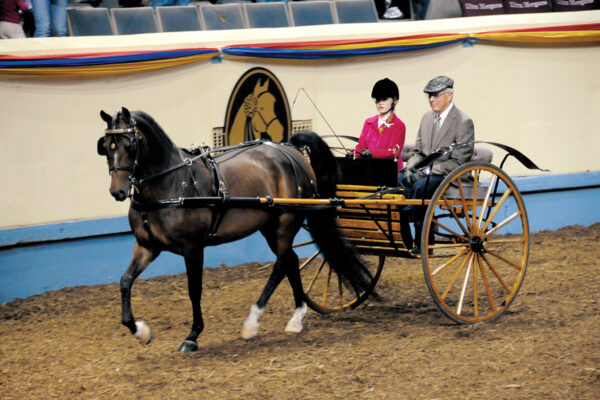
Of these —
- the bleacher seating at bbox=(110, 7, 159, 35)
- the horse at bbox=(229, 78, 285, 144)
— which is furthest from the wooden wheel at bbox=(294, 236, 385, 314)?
the bleacher seating at bbox=(110, 7, 159, 35)

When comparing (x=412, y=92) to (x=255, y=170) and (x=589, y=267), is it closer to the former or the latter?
(x=589, y=267)

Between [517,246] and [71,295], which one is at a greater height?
[71,295]

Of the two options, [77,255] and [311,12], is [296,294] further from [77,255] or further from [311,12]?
[311,12]

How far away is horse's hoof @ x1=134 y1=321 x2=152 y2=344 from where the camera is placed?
586 centimetres

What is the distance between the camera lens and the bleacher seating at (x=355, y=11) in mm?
10318

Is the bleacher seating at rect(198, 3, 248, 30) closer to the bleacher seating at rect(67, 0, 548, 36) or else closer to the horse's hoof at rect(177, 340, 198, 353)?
the bleacher seating at rect(67, 0, 548, 36)

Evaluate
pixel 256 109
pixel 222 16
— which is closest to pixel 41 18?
pixel 222 16

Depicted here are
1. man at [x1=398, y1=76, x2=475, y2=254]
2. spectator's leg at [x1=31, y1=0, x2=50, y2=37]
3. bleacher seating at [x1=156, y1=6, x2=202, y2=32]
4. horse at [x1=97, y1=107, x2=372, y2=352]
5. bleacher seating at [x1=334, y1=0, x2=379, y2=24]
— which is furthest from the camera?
bleacher seating at [x1=334, y1=0, x2=379, y2=24]

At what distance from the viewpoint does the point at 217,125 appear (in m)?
8.70

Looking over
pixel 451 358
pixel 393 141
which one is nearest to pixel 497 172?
pixel 393 141

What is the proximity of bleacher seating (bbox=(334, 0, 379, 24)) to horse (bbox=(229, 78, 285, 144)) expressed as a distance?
2.00 meters

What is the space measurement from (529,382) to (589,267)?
3.77 metres

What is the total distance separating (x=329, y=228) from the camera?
6523 mm

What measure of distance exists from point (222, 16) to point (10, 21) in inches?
101
